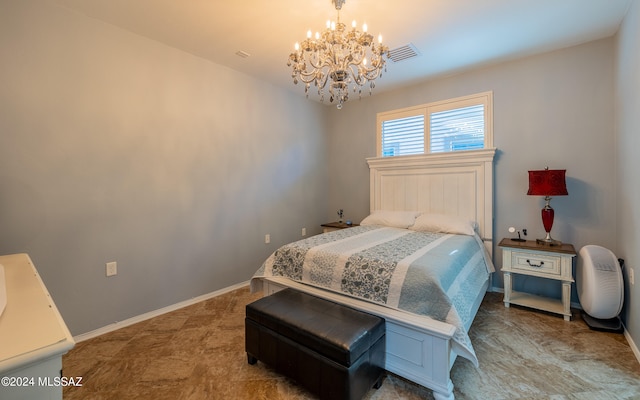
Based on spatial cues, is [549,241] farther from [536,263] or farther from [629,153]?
[629,153]

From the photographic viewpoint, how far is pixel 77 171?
90.6 inches

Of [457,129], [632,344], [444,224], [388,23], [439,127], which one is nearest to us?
[632,344]

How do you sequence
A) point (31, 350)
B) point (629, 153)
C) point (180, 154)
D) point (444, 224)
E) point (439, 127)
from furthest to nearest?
point (439, 127) → point (444, 224) → point (180, 154) → point (629, 153) → point (31, 350)

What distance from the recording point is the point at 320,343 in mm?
1576

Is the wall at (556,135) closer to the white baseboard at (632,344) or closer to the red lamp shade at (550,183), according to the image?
the red lamp shade at (550,183)

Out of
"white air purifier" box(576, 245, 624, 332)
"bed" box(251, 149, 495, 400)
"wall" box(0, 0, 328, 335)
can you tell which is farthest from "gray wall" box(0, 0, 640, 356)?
"bed" box(251, 149, 495, 400)

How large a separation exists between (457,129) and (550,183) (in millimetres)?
1246

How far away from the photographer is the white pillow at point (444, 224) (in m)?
3.06

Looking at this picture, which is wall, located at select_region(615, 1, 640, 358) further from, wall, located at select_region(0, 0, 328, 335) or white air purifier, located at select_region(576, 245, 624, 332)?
wall, located at select_region(0, 0, 328, 335)

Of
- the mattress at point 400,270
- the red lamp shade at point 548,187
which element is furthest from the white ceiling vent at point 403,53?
the mattress at point 400,270

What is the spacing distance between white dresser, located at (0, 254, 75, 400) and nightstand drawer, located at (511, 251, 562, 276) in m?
3.39

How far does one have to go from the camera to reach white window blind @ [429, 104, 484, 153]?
11.2ft

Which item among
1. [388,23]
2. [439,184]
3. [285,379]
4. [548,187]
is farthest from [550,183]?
[285,379]

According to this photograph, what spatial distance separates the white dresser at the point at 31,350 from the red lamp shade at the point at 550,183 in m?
3.50
